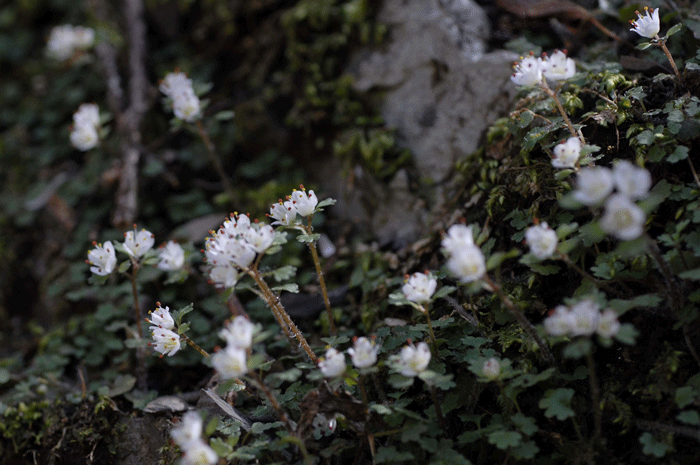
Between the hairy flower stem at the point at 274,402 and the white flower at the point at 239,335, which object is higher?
the white flower at the point at 239,335

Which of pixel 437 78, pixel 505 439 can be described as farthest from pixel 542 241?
pixel 437 78

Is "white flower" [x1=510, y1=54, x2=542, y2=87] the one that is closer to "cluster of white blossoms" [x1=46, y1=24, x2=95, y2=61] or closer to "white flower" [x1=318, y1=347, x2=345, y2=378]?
"white flower" [x1=318, y1=347, x2=345, y2=378]

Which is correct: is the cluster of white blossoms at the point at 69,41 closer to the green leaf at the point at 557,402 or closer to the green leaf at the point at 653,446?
the green leaf at the point at 557,402

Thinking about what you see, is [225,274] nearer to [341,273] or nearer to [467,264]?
[467,264]

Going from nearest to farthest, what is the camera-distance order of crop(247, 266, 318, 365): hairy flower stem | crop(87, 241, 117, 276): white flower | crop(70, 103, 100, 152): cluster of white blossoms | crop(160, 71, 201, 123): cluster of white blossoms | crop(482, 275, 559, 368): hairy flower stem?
crop(482, 275, 559, 368): hairy flower stem < crop(247, 266, 318, 365): hairy flower stem < crop(87, 241, 117, 276): white flower < crop(160, 71, 201, 123): cluster of white blossoms < crop(70, 103, 100, 152): cluster of white blossoms

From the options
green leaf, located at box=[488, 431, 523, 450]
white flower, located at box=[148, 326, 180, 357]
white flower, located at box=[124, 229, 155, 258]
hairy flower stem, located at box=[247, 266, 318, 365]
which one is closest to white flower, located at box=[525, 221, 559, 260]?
green leaf, located at box=[488, 431, 523, 450]

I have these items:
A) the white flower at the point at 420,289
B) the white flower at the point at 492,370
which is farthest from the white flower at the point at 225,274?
the white flower at the point at 492,370
